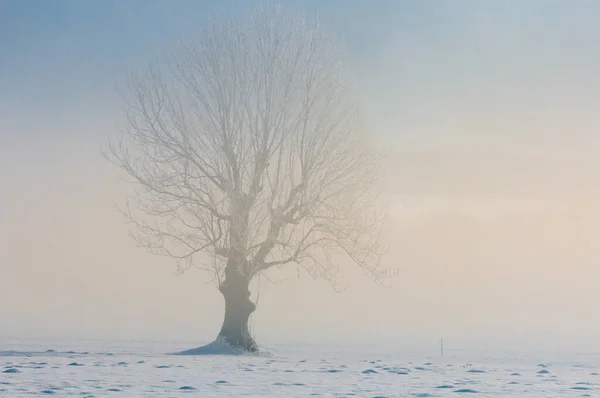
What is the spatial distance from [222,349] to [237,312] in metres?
1.37

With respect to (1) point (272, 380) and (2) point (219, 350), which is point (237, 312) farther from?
(1) point (272, 380)

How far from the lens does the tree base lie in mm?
24109

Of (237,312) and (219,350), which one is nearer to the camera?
(219,350)

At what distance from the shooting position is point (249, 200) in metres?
25.4

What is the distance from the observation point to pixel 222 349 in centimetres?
2478

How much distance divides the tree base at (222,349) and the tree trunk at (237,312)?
0.05m

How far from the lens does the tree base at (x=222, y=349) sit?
24109 millimetres

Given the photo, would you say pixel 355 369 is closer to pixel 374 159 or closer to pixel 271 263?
pixel 271 263

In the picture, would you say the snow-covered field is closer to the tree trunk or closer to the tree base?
the tree base

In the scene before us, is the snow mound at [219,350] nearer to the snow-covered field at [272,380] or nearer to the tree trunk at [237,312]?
the tree trunk at [237,312]

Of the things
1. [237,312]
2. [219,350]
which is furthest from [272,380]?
[237,312]

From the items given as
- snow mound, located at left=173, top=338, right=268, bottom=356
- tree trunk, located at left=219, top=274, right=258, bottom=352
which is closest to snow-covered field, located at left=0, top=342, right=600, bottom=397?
snow mound, located at left=173, top=338, right=268, bottom=356

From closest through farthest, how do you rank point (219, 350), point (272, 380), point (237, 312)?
point (272, 380)
point (219, 350)
point (237, 312)

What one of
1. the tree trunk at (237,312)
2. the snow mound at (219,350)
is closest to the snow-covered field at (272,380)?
the snow mound at (219,350)
